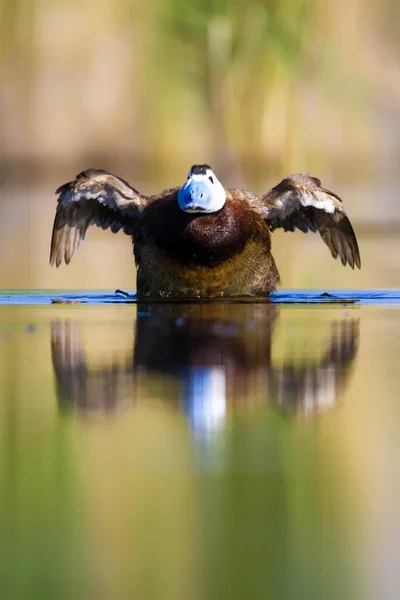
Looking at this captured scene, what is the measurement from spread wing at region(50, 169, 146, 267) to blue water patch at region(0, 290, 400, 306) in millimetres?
825

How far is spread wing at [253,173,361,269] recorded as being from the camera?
9695mm

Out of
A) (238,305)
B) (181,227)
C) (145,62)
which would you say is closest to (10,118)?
(145,62)

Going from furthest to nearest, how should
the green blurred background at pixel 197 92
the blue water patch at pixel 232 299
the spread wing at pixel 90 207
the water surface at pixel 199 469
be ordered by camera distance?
the green blurred background at pixel 197 92 < the spread wing at pixel 90 207 < the blue water patch at pixel 232 299 < the water surface at pixel 199 469

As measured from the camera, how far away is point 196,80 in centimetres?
1684

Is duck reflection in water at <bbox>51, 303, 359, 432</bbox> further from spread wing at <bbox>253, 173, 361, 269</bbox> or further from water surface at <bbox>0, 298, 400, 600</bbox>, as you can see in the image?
spread wing at <bbox>253, 173, 361, 269</bbox>

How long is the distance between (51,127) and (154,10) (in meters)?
2.52

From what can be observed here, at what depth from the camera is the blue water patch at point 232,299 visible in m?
8.49

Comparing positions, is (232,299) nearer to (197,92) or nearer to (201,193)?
(201,193)

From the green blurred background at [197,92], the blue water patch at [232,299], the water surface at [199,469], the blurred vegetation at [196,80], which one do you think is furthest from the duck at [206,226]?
the blurred vegetation at [196,80]

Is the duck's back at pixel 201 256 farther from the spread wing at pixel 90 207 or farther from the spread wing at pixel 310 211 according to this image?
the spread wing at pixel 90 207

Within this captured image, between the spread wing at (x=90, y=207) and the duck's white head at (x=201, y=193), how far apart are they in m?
0.58

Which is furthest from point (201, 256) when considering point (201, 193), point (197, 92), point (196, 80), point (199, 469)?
point (197, 92)

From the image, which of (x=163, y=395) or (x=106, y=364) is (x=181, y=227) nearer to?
(x=106, y=364)

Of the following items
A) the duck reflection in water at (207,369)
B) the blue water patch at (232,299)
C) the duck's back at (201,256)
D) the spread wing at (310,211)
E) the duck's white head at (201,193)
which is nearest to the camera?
the duck reflection in water at (207,369)
